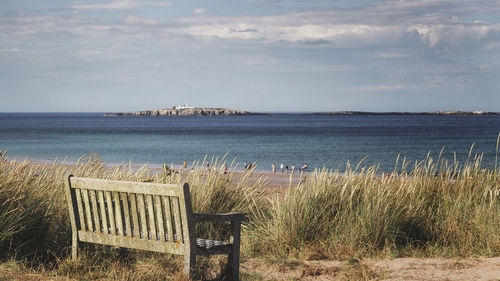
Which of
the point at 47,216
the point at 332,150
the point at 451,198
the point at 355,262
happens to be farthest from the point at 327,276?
the point at 332,150

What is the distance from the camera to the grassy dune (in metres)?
6.24

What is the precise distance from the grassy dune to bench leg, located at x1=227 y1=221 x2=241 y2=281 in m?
0.19

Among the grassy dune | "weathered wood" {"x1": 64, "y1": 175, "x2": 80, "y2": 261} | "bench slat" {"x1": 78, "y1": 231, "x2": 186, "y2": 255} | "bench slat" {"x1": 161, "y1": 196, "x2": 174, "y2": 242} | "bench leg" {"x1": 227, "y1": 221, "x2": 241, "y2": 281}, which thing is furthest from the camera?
the grassy dune

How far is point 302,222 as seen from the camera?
23.7 ft

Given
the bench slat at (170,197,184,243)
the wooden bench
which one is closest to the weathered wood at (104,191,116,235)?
the wooden bench

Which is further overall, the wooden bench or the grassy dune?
the grassy dune

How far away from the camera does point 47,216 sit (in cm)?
684

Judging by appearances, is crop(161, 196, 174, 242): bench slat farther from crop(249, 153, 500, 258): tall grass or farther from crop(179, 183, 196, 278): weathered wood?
crop(249, 153, 500, 258): tall grass

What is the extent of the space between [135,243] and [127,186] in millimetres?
624

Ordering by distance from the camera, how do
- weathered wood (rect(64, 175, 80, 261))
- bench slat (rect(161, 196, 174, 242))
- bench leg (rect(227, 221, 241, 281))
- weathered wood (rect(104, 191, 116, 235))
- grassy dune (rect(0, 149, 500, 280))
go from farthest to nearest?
grassy dune (rect(0, 149, 500, 280))
weathered wood (rect(64, 175, 80, 261))
bench leg (rect(227, 221, 241, 281))
weathered wood (rect(104, 191, 116, 235))
bench slat (rect(161, 196, 174, 242))

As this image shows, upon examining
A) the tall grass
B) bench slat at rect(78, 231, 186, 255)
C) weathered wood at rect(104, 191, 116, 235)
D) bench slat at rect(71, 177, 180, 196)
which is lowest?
the tall grass

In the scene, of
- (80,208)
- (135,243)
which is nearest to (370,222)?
(135,243)

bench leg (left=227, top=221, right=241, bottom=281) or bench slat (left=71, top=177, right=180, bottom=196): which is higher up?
bench slat (left=71, top=177, right=180, bottom=196)

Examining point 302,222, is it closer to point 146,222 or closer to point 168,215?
point 146,222
